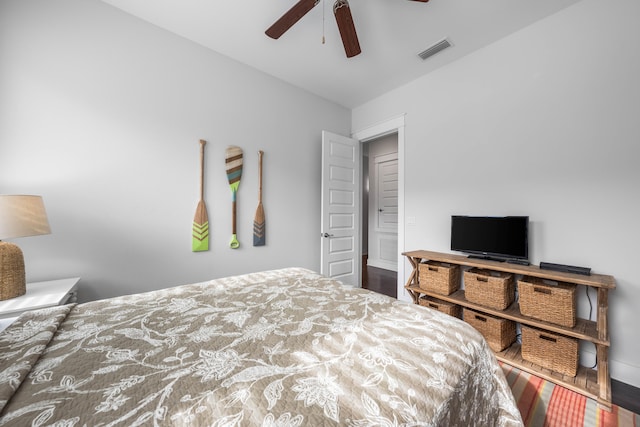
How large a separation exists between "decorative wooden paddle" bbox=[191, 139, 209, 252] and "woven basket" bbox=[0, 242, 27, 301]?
3.49ft

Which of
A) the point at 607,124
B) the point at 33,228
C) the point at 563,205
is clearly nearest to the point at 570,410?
the point at 563,205

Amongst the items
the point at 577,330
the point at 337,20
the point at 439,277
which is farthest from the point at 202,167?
the point at 577,330

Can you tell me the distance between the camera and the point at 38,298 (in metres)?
1.44

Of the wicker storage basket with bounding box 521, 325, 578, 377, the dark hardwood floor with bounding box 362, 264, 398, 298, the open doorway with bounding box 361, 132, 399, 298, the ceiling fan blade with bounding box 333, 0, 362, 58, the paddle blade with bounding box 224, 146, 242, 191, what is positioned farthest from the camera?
the open doorway with bounding box 361, 132, 399, 298

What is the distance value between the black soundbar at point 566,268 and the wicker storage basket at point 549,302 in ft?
0.39

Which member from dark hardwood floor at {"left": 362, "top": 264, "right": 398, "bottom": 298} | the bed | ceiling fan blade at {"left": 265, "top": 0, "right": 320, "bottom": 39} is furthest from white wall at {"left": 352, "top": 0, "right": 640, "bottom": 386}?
ceiling fan blade at {"left": 265, "top": 0, "right": 320, "bottom": 39}

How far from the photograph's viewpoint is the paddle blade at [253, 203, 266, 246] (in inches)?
109

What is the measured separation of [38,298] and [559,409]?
3.15 m

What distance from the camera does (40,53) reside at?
177cm

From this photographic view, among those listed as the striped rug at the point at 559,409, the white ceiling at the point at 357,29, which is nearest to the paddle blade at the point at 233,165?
the white ceiling at the point at 357,29

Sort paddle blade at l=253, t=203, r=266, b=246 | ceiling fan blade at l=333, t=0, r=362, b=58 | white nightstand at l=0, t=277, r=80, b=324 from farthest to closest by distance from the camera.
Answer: paddle blade at l=253, t=203, r=266, b=246 → ceiling fan blade at l=333, t=0, r=362, b=58 → white nightstand at l=0, t=277, r=80, b=324

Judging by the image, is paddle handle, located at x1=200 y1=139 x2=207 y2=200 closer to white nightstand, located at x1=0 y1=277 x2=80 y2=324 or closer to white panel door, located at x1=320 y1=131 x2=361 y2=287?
white nightstand, located at x1=0 y1=277 x2=80 y2=324

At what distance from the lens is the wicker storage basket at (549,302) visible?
169 cm

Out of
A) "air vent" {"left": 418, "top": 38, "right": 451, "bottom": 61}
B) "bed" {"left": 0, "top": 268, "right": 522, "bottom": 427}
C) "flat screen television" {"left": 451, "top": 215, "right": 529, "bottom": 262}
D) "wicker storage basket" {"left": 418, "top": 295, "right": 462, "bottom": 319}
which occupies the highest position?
"air vent" {"left": 418, "top": 38, "right": 451, "bottom": 61}
